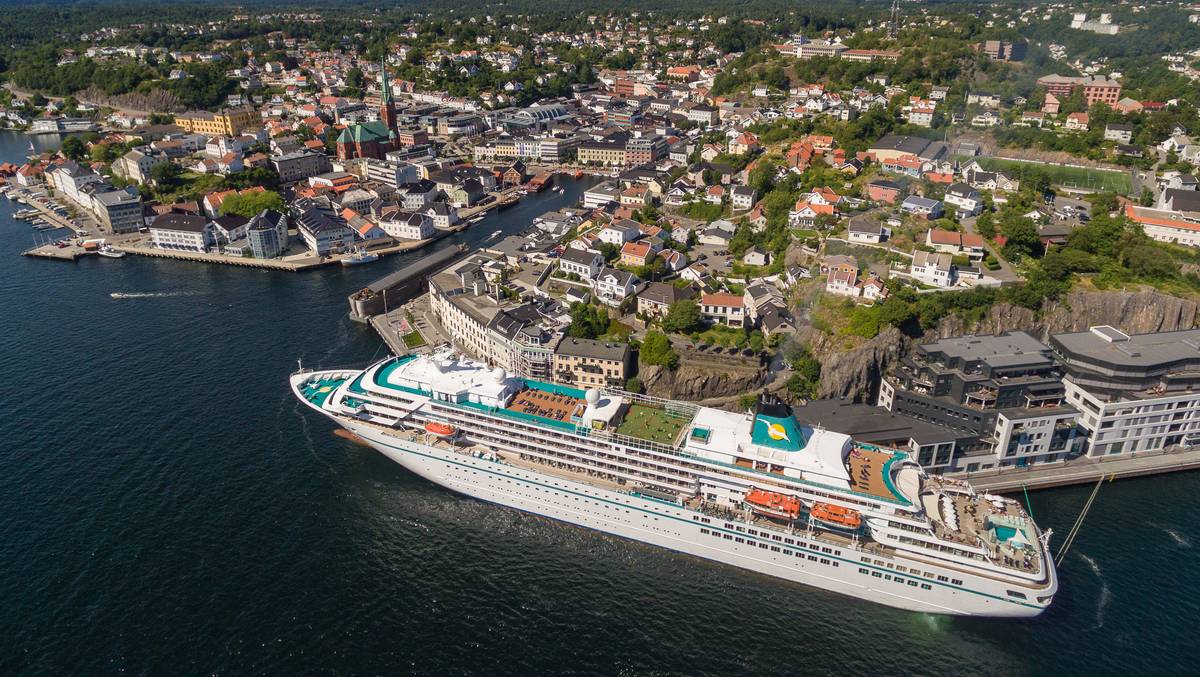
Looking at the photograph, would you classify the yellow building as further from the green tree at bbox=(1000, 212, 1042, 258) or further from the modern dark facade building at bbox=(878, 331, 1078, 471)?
the modern dark facade building at bbox=(878, 331, 1078, 471)

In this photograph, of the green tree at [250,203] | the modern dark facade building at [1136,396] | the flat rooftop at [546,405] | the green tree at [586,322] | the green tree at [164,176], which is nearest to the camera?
the flat rooftop at [546,405]

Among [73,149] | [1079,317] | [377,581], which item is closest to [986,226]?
[1079,317]

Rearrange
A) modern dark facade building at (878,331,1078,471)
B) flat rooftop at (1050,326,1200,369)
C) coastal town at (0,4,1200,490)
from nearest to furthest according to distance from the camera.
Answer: modern dark facade building at (878,331,1078,471) < flat rooftop at (1050,326,1200,369) < coastal town at (0,4,1200,490)

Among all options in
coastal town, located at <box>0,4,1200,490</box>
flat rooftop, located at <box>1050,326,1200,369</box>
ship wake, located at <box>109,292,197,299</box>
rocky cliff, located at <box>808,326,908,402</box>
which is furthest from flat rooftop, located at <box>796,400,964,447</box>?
ship wake, located at <box>109,292,197,299</box>

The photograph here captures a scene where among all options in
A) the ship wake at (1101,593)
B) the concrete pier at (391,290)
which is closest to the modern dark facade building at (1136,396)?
the ship wake at (1101,593)

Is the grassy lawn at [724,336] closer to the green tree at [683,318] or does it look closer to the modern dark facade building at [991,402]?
the green tree at [683,318]

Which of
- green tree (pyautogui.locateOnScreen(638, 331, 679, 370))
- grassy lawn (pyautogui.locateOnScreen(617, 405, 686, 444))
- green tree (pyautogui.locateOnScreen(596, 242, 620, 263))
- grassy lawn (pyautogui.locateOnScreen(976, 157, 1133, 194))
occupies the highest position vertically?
grassy lawn (pyautogui.locateOnScreen(976, 157, 1133, 194))

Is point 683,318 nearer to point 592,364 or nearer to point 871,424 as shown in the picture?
point 592,364

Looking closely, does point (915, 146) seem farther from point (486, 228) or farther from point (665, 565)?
point (665, 565)
